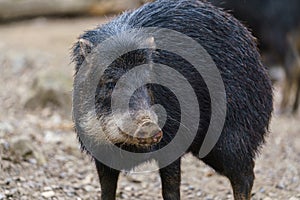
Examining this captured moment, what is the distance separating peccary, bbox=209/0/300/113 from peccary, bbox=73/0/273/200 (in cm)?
416

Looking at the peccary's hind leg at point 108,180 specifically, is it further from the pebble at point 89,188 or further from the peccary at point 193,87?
the pebble at point 89,188

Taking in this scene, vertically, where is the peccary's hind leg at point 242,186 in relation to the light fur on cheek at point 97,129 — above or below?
below

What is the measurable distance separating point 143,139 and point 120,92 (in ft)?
1.66

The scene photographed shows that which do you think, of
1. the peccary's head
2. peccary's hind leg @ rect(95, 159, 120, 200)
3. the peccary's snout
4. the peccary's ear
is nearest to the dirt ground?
peccary's hind leg @ rect(95, 159, 120, 200)

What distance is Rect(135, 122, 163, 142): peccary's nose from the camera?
12.7ft

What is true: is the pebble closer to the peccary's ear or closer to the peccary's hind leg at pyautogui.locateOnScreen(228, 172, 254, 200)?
the peccary's hind leg at pyautogui.locateOnScreen(228, 172, 254, 200)

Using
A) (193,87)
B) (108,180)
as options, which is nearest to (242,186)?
(193,87)

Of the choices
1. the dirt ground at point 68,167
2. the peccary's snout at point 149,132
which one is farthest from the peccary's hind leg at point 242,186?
the peccary's snout at point 149,132

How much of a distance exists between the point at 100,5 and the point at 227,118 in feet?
25.4

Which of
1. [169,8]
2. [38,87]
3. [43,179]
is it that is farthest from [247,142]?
[38,87]

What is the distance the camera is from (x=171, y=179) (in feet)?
14.9

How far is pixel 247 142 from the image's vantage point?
4.82 metres

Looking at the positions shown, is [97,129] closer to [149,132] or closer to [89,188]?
[149,132]

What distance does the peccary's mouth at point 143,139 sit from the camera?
153 inches
